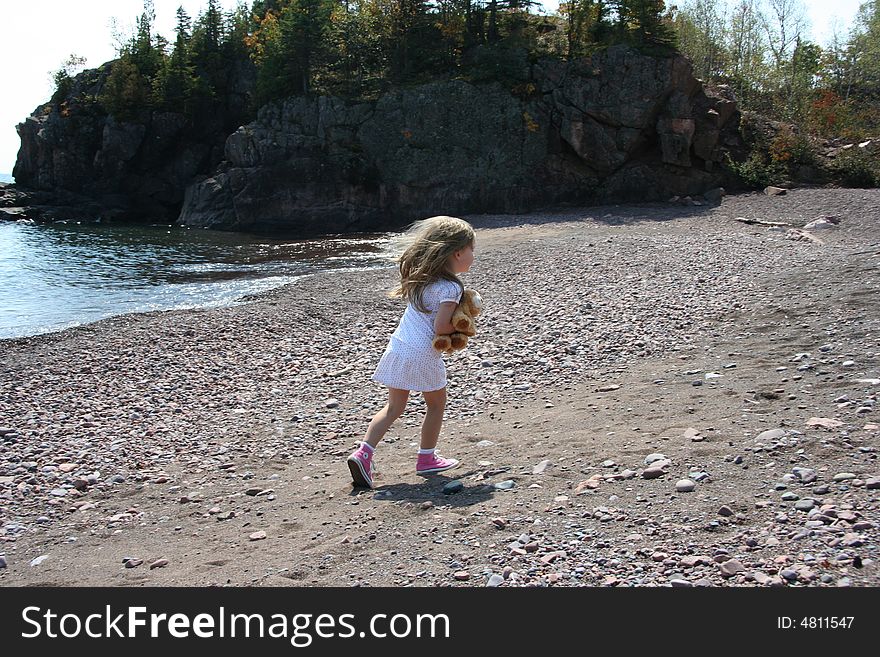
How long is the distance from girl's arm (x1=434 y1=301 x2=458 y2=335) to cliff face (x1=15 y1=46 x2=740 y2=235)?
34.3 meters

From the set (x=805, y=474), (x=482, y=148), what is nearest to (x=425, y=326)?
(x=805, y=474)

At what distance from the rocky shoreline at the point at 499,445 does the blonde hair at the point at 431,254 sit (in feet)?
5.66

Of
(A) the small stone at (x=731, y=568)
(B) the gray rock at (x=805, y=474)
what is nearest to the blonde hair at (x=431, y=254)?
(B) the gray rock at (x=805, y=474)

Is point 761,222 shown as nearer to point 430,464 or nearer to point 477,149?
point 477,149

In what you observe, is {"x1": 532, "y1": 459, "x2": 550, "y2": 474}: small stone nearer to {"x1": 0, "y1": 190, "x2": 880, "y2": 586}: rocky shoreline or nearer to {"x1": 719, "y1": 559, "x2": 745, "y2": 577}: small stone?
{"x1": 0, "y1": 190, "x2": 880, "y2": 586}: rocky shoreline

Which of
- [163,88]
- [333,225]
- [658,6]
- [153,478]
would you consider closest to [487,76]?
[658,6]

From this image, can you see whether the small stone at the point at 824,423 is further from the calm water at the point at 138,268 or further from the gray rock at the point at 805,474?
the calm water at the point at 138,268

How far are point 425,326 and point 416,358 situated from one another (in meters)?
0.29

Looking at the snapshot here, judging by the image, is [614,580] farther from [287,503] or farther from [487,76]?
[487,76]

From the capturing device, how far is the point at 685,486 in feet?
16.7

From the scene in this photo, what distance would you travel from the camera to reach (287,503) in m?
6.41

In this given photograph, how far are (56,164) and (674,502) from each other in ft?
219

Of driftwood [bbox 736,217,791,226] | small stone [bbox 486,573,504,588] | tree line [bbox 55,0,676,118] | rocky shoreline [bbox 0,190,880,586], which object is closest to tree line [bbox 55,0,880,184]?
tree line [bbox 55,0,676,118]

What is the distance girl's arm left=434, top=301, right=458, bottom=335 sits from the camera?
235 inches
